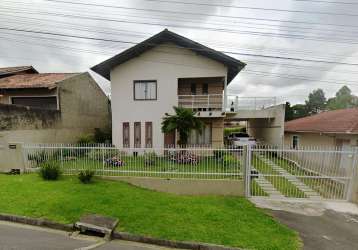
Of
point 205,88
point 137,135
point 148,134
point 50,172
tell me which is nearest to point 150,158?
point 50,172

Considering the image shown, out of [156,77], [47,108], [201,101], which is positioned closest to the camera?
[156,77]

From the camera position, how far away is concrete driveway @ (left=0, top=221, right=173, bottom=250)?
177 inches

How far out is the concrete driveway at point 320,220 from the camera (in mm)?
5113

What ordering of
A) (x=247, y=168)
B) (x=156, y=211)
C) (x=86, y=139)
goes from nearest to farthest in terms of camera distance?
1. (x=156, y=211)
2. (x=247, y=168)
3. (x=86, y=139)

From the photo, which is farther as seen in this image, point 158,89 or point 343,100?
point 343,100

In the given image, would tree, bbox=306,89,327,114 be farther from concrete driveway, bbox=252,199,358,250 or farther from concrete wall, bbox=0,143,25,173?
concrete wall, bbox=0,143,25,173

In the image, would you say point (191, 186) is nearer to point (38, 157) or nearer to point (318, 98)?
point (38, 157)

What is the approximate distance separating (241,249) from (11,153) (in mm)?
10055

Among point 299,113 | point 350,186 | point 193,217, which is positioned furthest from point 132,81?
point 299,113

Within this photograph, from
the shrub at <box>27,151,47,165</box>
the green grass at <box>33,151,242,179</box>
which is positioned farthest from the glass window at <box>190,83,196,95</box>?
the shrub at <box>27,151,47,165</box>

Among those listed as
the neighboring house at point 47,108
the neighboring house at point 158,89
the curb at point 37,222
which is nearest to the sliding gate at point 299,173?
the curb at point 37,222

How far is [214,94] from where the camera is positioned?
15391 millimetres

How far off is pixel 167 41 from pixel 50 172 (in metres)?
10.4

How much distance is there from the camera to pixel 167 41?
48.7ft
